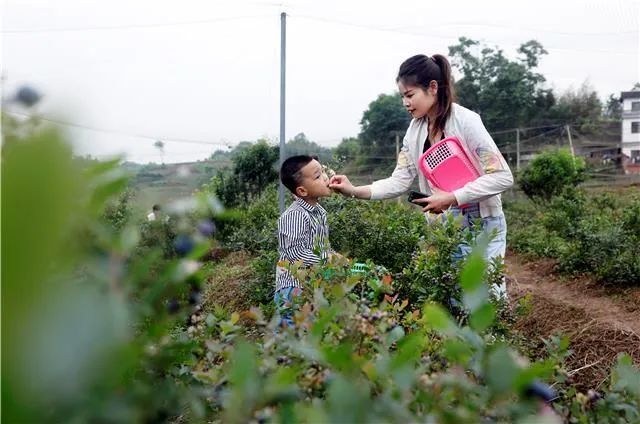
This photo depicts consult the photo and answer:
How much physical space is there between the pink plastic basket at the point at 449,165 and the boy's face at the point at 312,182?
20.7 inches

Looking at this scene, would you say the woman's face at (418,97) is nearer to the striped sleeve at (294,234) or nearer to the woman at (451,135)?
the woman at (451,135)

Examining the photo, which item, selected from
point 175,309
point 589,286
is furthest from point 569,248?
point 175,309

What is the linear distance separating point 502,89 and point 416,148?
25.5 metres

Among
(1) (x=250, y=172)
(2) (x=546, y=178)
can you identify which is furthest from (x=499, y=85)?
(1) (x=250, y=172)

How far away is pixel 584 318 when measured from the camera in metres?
4.23

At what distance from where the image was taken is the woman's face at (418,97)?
273 centimetres

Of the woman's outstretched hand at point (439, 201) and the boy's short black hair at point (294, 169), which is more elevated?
the boy's short black hair at point (294, 169)

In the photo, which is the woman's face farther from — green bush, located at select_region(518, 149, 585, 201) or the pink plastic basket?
green bush, located at select_region(518, 149, 585, 201)

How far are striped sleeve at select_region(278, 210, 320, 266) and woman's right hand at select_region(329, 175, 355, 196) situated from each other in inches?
7.7

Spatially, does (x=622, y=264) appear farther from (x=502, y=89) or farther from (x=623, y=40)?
(x=502, y=89)

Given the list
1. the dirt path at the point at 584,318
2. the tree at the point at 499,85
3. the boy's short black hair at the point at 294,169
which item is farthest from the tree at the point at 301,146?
A: the tree at the point at 499,85

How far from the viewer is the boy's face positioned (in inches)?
118

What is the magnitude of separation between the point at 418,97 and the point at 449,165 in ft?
1.08

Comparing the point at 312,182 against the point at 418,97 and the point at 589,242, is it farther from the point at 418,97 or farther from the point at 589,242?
the point at 589,242
